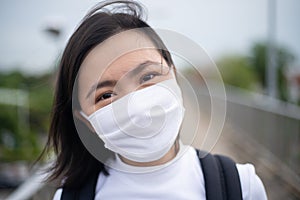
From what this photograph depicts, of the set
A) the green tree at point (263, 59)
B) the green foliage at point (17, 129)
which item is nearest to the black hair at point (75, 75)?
the green foliage at point (17, 129)

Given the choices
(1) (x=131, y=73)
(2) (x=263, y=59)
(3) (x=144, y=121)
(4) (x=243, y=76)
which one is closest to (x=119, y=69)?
(1) (x=131, y=73)

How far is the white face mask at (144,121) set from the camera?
0.89m

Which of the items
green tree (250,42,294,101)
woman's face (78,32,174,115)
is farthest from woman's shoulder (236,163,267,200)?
green tree (250,42,294,101)

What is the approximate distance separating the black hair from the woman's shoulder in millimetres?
325

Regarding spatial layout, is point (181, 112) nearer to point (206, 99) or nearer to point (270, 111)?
point (206, 99)

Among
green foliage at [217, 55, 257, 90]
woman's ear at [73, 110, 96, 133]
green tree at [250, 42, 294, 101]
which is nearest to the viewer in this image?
woman's ear at [73, 110, 96, 133]

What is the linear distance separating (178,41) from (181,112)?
0.56 ft

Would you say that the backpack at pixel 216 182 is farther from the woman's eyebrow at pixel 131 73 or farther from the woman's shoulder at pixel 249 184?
the woman's eyebrow at pixel 131 73

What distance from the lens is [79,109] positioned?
981 mm

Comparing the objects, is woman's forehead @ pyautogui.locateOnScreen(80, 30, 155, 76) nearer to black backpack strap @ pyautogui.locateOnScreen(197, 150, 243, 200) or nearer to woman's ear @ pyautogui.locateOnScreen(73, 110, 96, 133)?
woman's ear @ pyautogui.locateOnScreen(73, 110, 96, 133)

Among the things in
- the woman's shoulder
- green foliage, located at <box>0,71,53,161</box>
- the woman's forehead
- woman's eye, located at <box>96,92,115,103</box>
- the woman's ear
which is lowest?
green foliage, located at <box>0,71,53,161</box>

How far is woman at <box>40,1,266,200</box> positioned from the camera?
898 millimetres

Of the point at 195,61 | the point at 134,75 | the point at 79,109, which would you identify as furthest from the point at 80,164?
the point at 195,61

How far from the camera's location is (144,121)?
Answer: 2.89 ft
